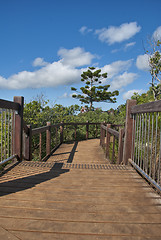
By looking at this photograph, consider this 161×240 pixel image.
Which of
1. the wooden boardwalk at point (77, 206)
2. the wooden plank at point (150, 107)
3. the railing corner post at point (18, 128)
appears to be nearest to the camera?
the wooden boardwalk at point (77, 206)

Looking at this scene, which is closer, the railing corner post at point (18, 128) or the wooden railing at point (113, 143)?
the railing corner post at point (18, 128)

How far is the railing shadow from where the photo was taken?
237 cm

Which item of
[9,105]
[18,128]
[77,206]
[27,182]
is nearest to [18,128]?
[18,128]

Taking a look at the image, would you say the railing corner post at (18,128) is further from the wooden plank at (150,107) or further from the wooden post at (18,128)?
the wooden plank at (150,107)

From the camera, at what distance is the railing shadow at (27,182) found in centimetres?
237

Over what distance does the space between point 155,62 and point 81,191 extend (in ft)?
66.3

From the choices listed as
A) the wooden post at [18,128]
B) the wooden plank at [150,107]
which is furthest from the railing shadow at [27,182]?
the wooden plank at [150,107]

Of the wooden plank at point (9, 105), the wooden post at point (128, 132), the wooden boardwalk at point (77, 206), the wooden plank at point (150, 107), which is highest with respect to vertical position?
the wooden plank at point (9, 105)

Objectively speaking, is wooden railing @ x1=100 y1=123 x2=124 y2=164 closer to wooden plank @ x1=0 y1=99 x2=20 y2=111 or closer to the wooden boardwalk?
the wooden boardwalk

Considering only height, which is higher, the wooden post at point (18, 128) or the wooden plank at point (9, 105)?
the wooden plank at point (9, 105)

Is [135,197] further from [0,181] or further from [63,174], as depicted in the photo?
[0,181]

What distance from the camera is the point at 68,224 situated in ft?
5.35

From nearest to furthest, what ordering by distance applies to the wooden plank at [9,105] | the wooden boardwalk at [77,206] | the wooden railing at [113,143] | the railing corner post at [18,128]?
1. the wooden boardwalk at [77,206]
2. the wooden plank at [9,105]
3. the railing corner post at [18,128]
4. the wooden railing at [113,143]

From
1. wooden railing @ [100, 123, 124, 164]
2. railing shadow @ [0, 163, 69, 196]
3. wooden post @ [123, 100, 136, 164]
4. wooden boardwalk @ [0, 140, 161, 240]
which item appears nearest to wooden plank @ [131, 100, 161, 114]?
wooden post @ [123, 100, 136, 164]
